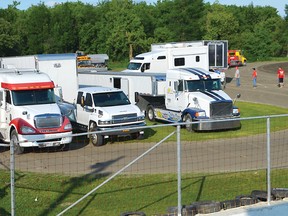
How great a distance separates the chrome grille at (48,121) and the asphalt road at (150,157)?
2.90ft

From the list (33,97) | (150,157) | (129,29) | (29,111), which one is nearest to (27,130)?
(29,111)

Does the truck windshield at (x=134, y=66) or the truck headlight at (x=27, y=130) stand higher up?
the truck windshield at (x=134, y=66)

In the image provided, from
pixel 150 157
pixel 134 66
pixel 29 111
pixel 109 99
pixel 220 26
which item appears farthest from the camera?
pixel 220 26

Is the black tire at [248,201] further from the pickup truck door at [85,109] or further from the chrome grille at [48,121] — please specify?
the pickup truck door at [85,109]

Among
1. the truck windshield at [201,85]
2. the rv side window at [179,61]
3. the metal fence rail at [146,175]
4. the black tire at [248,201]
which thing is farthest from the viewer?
the rv side window at [179,61]

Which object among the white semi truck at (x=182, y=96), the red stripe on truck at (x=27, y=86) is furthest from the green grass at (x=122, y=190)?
the white semi truck at (x=182, y=96)

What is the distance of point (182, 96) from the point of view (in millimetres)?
25781

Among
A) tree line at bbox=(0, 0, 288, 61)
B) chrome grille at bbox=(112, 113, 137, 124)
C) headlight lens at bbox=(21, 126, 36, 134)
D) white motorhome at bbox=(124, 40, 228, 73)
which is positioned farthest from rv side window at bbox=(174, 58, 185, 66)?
tree line at bbox=(0, 0, 288, 61)

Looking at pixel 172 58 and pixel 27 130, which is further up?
pixel 172 58

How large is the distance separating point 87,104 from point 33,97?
2.82 m

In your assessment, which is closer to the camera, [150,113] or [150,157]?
[150,157]

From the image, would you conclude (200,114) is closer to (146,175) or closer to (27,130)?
(27,130)

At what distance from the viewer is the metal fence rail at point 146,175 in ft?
41.0

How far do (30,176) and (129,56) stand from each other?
7621cm
